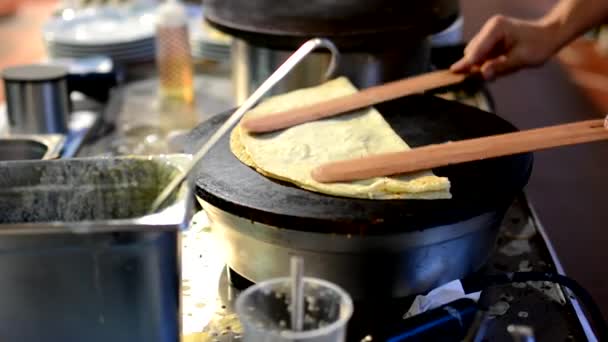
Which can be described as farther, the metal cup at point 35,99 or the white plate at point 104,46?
the white plate at point 104,46

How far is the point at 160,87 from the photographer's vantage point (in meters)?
1.59

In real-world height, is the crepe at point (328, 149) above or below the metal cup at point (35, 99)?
above

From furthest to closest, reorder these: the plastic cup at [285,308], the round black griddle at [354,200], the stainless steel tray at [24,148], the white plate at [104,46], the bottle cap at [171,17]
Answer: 1. the white plate at [104,46]
2. the bottle cap at [171,17]
3. the stainless steel tray at [24,148]
4. the round black griddle at [354,200]
5. the plastic cup at [285,308]

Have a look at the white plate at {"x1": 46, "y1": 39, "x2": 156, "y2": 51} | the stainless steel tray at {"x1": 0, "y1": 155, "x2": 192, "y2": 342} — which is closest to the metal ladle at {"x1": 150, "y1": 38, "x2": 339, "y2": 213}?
the stainless steel tray at {"x1": 0, "y1": 155, "x2": 192, "y2": 342}

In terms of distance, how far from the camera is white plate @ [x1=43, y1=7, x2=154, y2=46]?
5.52 feet

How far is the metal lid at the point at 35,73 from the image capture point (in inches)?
51.4

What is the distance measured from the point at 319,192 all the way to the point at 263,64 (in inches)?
19.5

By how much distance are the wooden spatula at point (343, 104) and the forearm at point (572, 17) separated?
26 centimetres

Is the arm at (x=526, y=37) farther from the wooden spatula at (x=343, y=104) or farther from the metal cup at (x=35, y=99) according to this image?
the metal cup at (x=35, y=99)

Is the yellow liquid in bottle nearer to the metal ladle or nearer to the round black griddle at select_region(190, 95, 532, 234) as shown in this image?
the round black griddle at select_region(190, 95, 532, 234)

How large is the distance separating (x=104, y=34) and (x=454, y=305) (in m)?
1.22

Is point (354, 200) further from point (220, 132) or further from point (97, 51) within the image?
point (97, 51)

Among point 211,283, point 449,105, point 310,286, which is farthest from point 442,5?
point 310,286

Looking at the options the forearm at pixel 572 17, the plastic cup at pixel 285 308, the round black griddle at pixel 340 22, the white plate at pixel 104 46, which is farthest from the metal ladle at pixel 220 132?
the white plate at pixel 104 46
